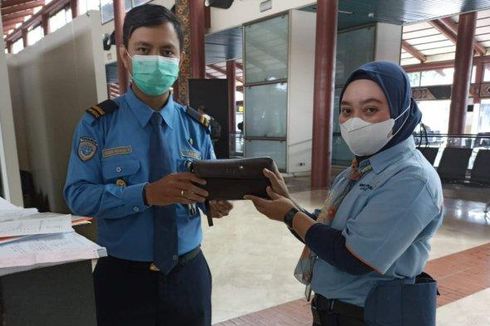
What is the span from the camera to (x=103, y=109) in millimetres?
1137

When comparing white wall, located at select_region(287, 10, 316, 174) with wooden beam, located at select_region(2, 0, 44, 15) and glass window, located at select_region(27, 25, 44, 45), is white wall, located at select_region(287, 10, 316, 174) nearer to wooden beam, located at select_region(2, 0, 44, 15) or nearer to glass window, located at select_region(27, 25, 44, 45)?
wooden beam, located at select_region(2, 0, 44, 15)

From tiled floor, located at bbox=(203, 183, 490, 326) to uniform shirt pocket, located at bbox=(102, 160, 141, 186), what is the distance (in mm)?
1562

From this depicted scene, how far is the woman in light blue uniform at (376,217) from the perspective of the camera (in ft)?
3.30

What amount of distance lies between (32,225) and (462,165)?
6854mm

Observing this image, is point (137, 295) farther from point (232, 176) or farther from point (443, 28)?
point (443, 28)

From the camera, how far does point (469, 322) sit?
2314 mm

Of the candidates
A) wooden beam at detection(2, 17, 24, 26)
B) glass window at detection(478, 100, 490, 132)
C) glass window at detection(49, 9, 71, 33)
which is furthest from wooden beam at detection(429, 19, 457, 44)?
wooden beam at detection(2, 17, 24, 26)

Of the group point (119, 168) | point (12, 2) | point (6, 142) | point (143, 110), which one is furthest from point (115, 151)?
point (12, 2)

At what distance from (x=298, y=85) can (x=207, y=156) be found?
22.3 feet

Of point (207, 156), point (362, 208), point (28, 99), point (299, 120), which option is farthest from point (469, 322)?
point (299, 120)

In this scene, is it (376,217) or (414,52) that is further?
(414,52)

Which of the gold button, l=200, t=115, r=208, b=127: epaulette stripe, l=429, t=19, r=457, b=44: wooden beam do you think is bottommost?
the gold button

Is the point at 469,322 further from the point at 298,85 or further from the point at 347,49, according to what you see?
the point at 347,49

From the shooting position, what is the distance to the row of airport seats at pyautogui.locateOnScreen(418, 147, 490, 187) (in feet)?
19.0
